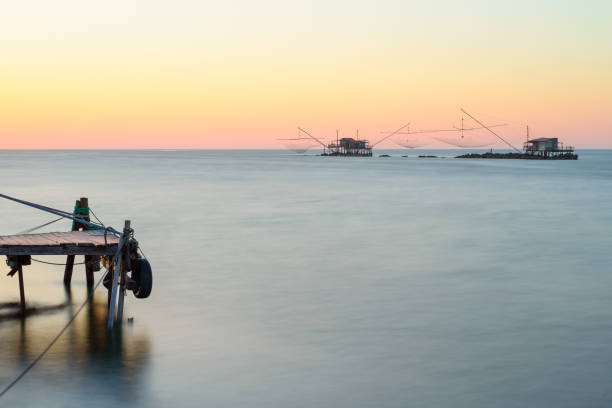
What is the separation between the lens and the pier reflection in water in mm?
10836

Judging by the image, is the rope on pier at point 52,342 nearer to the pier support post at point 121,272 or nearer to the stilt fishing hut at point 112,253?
the pier support post at point 121,272

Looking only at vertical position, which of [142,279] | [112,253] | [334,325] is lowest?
[334,325]

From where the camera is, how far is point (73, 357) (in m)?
12.4

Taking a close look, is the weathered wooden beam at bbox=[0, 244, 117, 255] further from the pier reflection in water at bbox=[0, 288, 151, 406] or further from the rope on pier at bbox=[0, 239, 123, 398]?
the pier reflection in water at bbox=[0, 288, 151, 406]

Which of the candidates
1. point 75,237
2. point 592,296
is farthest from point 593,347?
point 75,237

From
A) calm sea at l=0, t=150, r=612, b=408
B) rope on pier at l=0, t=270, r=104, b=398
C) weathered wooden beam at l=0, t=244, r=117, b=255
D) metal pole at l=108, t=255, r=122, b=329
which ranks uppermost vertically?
weathered wooden beam at l=0, t=244, r=117, b=255

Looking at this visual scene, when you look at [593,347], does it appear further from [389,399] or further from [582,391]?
[389,399]

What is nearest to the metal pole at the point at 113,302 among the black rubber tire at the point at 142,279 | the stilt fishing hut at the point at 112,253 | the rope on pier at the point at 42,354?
the stilt fishing hut at the point at 112,253

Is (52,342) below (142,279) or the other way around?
below

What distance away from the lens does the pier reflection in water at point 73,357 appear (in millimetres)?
10836

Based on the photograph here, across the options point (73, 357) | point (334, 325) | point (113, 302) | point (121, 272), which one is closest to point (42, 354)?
point (73, 357)

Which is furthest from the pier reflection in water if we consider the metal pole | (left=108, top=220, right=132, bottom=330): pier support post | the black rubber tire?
the black rubber tire

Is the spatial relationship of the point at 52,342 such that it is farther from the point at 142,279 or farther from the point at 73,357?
the point at 142,279

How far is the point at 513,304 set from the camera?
56.7ft
